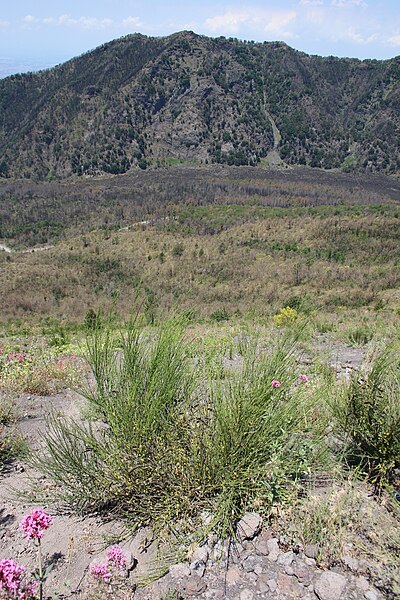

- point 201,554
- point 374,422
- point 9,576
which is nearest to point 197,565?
point 201,554

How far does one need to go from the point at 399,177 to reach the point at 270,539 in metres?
85.5

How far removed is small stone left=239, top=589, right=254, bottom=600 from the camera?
1.80 m

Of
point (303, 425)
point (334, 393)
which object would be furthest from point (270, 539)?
point (334, 393)

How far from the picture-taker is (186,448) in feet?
8.03

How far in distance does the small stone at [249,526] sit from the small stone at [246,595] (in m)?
0.26

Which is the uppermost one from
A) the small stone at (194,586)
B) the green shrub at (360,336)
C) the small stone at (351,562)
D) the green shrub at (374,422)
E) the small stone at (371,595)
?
the green shrub at (374,422)

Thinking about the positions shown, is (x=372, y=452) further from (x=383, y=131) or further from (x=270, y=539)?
(x=383, y=131)

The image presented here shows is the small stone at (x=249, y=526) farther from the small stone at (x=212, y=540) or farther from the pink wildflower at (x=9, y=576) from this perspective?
the pink wildflower at (x=9, y=576)

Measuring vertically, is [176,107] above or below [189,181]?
above

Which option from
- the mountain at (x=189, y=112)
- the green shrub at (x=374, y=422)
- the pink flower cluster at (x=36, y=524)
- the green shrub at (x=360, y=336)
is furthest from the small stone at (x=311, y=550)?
the mountain at (x=189, y=112)

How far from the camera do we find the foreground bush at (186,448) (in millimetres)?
2227

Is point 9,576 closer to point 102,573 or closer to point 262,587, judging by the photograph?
point 102,573

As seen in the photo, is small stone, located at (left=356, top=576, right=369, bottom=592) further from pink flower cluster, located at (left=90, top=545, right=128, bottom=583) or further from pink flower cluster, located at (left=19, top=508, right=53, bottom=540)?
pink flower cluster, located at (left=19, top=508, right=53, bottom=540)

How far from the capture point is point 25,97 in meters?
98.9
